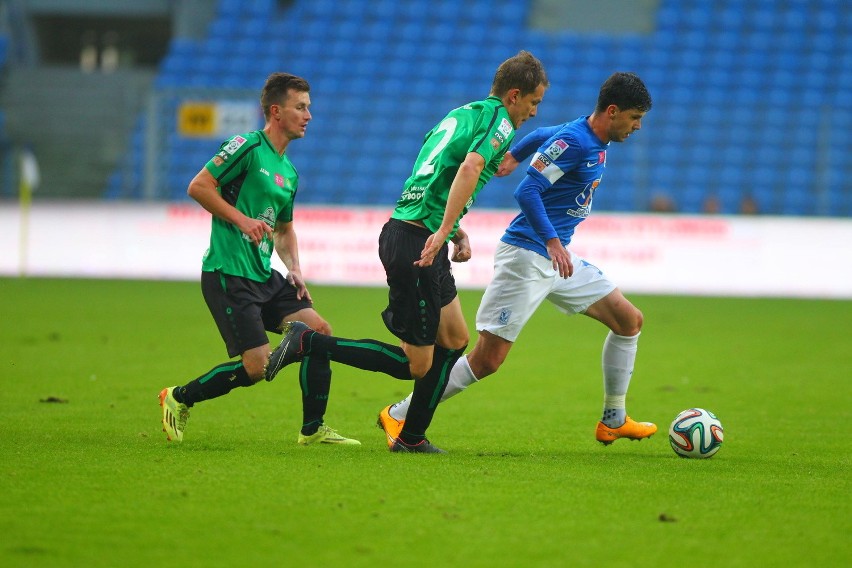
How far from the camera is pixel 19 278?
1941 cm

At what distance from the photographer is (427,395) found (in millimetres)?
6121

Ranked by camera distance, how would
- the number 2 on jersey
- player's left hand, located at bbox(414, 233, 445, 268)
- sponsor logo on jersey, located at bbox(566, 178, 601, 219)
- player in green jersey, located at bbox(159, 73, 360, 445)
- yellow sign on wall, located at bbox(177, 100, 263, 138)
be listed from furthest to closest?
yellow sign on wall, located at bbox(177, 100, 263, 138)
sponsor logo on jersey, located at bbox(566, 178, 601, 219)
player in green jersey, located at bbox(159, 73, 360, 445)
the number 2 on jersey
player's left hand, located at bbox(414, 233, 445, 268)

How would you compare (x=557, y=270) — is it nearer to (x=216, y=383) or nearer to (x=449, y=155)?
(x=449, y=155)

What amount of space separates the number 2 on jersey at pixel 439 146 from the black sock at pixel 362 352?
88cm

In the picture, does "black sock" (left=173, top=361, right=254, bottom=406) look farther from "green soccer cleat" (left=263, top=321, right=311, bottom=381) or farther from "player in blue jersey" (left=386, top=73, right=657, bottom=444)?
"player in blue jersey" (left=386, top=73, right=657, bottom=444)

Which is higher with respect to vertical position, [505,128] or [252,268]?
[505,128]

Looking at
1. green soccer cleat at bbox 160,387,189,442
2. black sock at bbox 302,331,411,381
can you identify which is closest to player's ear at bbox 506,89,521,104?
black sock at bbox 302,331,411,381

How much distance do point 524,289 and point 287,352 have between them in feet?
4.70

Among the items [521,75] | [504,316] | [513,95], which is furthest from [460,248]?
[521,75]

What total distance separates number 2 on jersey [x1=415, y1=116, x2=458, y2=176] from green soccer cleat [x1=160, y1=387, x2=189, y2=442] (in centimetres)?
174

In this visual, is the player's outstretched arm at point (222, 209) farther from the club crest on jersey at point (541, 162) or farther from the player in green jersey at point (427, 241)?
the club crest on jersey at point (541, 162)

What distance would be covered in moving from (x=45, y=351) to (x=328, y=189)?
11974mm

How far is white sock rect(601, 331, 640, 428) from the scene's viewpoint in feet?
21.6

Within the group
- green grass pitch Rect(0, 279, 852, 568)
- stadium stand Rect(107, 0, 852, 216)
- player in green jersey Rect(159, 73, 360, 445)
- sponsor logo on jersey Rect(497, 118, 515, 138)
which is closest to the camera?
green grass pitch Rect(0, 279, 852, 568)
